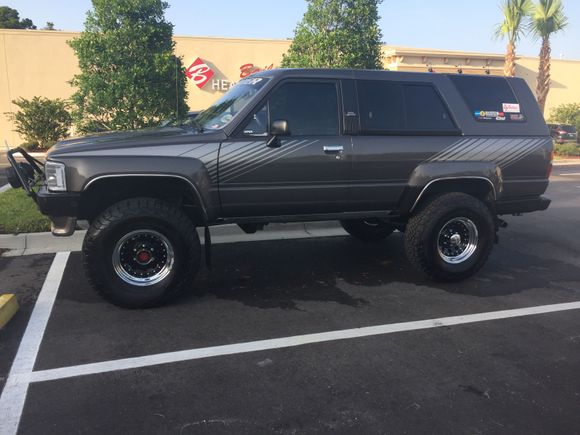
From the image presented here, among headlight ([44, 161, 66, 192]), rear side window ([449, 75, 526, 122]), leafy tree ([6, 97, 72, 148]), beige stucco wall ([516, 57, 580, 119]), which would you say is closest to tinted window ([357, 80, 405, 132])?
rear side window ([449, 75, 526, 122])

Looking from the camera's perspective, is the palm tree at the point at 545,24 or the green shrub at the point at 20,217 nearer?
the green shrub at the point at 20,217

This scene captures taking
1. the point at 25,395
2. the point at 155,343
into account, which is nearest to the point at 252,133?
the point at 155,343

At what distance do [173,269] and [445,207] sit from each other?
278cm

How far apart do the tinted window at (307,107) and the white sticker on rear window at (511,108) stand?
1.95 metres

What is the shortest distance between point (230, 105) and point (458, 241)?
2789 mm

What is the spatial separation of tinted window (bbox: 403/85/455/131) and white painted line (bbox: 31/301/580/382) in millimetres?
1930

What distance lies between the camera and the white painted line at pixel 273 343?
131 inches

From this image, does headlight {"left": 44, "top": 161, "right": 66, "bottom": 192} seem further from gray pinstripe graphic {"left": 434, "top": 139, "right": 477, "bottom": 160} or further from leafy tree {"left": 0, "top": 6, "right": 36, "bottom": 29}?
leafy tree {"left": 0, "top": 6, "right": 36, "bottom": 29}

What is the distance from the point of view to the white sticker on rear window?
17.4 feet

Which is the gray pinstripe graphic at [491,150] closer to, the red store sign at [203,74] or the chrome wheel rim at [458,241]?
the chrome wheel rim at [458,241]

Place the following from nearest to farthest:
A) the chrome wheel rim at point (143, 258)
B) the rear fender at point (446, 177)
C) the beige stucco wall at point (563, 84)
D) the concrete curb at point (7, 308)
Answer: the concrete curb at point (7, 308) → the chrome wheel rim at point (143, 258) → the rear fender at point (446, 177) → the beige stucco wall at point (563, 84)

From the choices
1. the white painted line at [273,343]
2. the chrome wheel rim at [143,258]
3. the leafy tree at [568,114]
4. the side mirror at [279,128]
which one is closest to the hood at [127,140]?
the side mirror at [279,128]

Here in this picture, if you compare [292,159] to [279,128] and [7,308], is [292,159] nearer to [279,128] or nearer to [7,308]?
[279,128]

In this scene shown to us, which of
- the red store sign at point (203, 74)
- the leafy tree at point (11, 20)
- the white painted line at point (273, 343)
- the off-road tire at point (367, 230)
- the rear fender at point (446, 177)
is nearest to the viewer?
the white painted line at point (273, 343)
